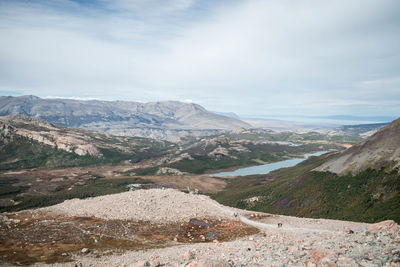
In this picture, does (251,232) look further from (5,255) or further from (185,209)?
(5,255)

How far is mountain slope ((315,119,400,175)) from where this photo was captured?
383ft

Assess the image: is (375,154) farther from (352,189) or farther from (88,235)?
(88,235)

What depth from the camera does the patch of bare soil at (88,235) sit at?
37.0 m

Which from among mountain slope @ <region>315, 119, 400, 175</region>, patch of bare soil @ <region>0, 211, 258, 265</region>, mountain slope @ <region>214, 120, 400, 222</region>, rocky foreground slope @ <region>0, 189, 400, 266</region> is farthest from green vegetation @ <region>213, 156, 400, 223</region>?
patch of bare soil @ <region>0, 211, 258, 265</region>

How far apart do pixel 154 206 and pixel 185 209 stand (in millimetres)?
7579

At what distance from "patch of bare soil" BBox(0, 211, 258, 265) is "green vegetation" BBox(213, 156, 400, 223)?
66017 millimetres

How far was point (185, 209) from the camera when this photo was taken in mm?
58312

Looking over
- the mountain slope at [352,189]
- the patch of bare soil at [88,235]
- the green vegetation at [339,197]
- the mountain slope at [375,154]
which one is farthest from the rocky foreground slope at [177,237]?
the mountain slope at [375,154]

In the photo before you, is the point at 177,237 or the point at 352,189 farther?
the point at 352,189

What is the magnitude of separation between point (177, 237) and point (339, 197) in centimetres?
10015

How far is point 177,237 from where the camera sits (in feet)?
146

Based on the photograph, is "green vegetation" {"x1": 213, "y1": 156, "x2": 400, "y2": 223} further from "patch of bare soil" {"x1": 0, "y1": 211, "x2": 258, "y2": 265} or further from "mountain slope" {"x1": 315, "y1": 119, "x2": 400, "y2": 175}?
"patch of bare soil" {"x1": 0, "y1": 211, "x2": 258, "y2": 265}

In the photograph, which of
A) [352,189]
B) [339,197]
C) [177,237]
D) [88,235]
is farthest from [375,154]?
[88,235]

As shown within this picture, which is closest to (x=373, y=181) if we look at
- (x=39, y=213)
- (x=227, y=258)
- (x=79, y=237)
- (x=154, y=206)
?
(x=154, y=206)
